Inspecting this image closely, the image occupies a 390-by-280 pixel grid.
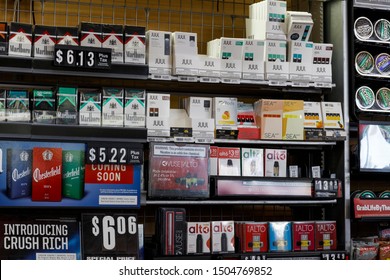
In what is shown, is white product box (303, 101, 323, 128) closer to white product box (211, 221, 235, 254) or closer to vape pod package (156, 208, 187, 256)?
white product box (211, 221, 235, 254)

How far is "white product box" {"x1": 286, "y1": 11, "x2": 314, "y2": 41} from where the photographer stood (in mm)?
5398

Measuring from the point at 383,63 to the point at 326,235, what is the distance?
1.43 meters

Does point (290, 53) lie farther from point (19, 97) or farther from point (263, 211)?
point (19, 97)

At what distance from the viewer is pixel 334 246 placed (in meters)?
5.41

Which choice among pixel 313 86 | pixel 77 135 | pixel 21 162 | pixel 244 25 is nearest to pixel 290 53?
pixel 313 86

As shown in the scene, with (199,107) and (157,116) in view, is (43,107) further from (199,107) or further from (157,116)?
(199,107)

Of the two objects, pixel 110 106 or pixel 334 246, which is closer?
pixel 110 106

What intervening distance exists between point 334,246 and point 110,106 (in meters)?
1.95

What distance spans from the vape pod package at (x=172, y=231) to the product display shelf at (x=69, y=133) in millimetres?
518

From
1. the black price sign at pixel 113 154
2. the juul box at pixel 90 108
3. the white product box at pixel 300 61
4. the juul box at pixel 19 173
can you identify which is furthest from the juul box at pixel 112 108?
the white product box at pixel 300 61

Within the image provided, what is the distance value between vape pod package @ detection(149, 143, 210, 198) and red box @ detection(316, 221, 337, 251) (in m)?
0.90

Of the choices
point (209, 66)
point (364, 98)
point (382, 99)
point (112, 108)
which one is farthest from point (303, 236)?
point (112, 108)

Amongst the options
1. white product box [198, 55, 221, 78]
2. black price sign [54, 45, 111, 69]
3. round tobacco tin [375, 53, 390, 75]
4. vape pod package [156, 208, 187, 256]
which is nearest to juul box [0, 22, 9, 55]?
black price sign [54, 45, 111, 69]

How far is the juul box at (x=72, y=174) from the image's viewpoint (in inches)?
190
